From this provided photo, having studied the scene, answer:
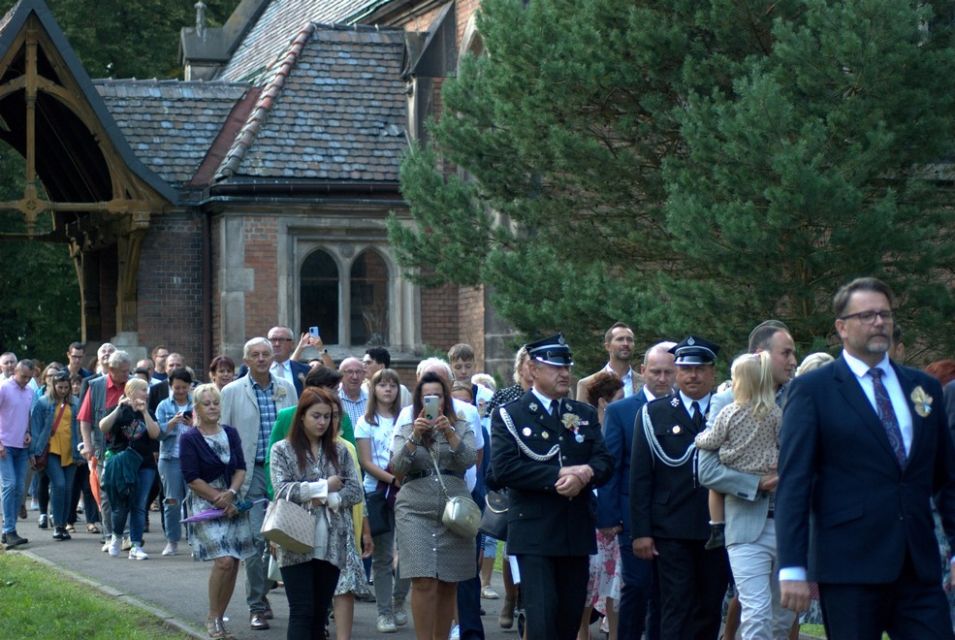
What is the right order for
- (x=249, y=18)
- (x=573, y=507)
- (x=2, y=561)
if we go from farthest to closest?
(x=249, y=18)
(x=2, y=561)
(x=573, y=507)

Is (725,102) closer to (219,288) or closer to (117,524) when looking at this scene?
(117,524)

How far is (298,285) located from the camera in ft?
80.5

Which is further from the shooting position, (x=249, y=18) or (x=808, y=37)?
(x=249, y=18)

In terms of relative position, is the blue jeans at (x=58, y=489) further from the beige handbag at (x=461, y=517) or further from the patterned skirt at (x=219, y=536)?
the beige handbag at (x=461, y=517)

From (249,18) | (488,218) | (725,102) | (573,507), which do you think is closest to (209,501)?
(573,507)

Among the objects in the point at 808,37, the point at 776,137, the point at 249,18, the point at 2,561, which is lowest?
the point at 2,561

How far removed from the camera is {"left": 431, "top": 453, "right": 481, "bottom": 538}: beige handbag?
9.47 m

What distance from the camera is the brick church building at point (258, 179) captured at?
24.1 meters

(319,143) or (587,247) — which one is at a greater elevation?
(319,143)

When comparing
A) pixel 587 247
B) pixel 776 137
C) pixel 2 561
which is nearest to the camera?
pixel 776 137

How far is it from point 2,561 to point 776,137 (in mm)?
7811

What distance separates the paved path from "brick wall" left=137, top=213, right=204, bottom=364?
23.1ft

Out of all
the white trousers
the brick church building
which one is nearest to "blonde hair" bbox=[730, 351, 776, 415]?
→ the white trousers

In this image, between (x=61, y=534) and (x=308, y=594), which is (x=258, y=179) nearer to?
(x=61, y=534)
